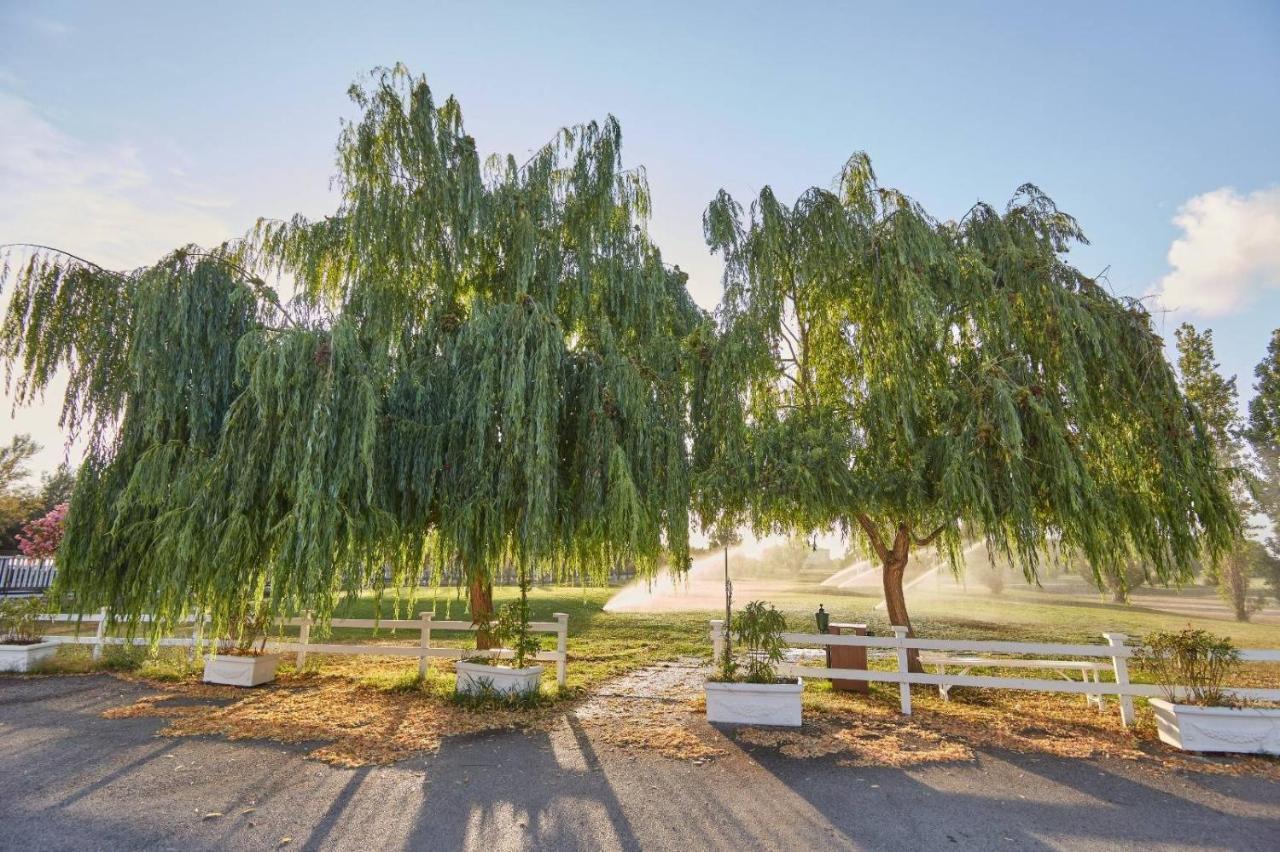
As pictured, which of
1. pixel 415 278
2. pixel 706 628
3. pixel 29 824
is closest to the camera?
pixel 29 824

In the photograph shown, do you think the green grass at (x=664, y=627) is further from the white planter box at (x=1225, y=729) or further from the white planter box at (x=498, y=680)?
the white planter box at (x=1225, y=729)

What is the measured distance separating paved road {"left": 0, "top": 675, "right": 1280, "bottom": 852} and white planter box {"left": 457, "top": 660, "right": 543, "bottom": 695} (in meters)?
1.50

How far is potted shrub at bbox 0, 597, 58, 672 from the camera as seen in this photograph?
328 inches

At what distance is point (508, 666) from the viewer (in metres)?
7.45

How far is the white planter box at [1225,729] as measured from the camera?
509 cm

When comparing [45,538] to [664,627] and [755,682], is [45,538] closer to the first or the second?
[755,682]

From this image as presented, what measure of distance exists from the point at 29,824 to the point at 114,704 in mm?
4118

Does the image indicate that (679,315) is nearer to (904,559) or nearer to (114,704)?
(904,559)

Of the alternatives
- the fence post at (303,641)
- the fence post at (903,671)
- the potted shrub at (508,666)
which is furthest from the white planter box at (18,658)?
the fence post at (903,671)

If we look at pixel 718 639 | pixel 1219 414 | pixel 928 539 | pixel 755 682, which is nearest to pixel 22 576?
pixel 718 639

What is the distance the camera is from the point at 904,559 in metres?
8.78

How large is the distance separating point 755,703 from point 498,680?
311cm

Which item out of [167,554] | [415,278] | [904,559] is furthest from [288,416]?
[904,559]

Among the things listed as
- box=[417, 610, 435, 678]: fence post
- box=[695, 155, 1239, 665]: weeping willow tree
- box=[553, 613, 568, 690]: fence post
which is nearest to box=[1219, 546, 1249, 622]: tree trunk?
box=[695, 155, 1239, 665]: weeping willow tree
